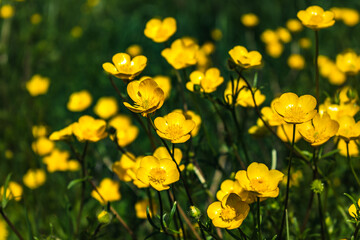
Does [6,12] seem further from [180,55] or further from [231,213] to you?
[231,213]

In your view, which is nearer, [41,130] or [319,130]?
[319,130]

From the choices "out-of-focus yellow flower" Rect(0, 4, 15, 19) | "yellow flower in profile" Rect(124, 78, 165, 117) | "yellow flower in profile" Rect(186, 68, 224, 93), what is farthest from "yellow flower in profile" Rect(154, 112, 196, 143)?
"out-of-focus yellow flower" Rect(0, 4, 15, 19)

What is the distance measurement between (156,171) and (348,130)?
617mm

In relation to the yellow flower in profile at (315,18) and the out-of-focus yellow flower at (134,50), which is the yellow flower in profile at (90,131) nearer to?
the yellow flower in profile at (315,18)

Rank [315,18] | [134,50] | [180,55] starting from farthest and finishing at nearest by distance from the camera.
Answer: [134,50] < [180,55] < [315,18]

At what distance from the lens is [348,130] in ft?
4.41

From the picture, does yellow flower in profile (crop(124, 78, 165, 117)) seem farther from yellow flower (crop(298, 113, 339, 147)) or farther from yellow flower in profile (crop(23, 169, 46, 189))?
yellow flower in profile (crop(23, 169, 46, 189))

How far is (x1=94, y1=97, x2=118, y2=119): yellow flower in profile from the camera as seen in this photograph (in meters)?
2.77

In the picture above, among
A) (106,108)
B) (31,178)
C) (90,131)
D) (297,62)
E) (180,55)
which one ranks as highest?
(180,55)

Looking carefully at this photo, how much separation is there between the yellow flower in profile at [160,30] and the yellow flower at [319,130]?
32.5 inches

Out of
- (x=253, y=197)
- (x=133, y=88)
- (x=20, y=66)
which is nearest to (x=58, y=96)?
(x=20, y=66)

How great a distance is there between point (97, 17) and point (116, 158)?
6.70ft

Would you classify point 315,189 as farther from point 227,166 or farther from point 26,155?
point 26,155

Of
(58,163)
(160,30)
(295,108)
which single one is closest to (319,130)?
(295,108)
